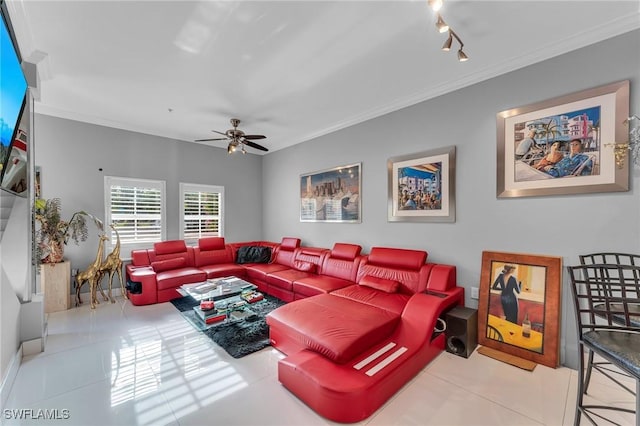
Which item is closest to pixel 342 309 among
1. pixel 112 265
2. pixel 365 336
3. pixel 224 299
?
pixel 365 336

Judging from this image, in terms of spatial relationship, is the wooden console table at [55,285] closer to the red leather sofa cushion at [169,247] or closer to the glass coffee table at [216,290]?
the red leather sofa cushion at [169,247]

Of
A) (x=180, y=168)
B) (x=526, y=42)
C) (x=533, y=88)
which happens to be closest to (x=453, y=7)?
(x=526, y=42)

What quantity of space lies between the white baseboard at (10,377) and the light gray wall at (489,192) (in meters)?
4.02

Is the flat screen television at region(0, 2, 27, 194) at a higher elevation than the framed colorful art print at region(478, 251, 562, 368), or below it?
higher

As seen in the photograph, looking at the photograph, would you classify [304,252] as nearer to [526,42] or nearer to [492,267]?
[492,267]

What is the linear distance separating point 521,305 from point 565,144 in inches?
65.1

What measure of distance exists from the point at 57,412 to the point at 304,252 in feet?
11.3

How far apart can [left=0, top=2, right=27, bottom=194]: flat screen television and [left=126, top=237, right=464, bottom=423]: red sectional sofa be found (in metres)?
2.33

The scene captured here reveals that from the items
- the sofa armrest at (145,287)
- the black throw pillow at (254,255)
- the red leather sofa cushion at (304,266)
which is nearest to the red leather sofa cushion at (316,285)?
the red leather sofa cushion at (304,266)

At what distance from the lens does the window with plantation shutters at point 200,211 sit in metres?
5.50

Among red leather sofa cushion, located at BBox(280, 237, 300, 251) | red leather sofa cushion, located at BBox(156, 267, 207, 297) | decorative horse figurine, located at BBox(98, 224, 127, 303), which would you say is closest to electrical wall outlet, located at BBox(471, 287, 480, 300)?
red leather sofa cushion, located at BBox(280, 237, 300, 251)

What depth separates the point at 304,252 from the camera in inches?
191

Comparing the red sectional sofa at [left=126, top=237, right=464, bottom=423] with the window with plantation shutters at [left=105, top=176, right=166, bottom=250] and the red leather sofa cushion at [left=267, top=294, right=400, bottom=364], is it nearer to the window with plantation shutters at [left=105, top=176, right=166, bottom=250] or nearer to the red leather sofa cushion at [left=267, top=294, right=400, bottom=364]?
the red leather sofa cushion at [left=267, top=294, right=400, bottom=364]

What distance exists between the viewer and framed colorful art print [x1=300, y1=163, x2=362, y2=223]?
4.47 metres
